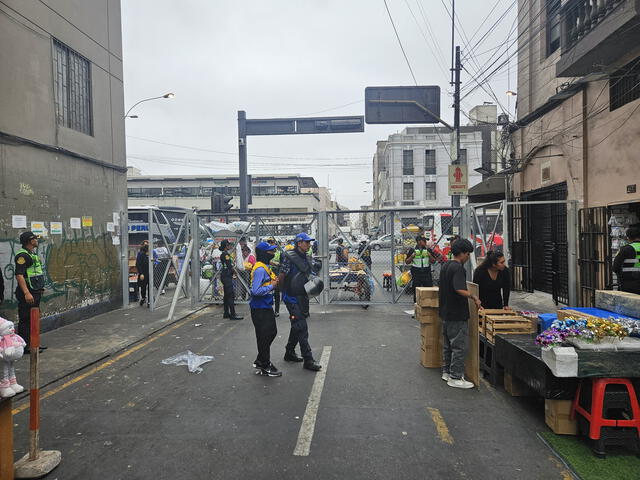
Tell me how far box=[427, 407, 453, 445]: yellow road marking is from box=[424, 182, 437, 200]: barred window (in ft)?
133

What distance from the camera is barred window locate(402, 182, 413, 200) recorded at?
43406mm

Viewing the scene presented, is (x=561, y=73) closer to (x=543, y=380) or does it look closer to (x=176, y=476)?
(x=543, y=380)

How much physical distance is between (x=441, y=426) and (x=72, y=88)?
410 inches

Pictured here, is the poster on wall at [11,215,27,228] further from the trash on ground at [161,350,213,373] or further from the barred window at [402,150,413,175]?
the barred window at [402,150,413,175]

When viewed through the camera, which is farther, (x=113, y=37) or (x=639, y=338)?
(x=113, y=37)

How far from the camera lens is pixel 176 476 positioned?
334 centimetres

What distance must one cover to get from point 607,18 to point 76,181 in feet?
37.0

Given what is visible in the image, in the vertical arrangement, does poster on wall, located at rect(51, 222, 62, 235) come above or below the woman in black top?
above

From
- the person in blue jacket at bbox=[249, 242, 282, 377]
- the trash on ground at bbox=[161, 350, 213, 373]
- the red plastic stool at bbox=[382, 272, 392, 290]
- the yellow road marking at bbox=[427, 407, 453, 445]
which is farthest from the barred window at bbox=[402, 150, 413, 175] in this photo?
the yellow road marking at bbox=[427, 407, 453, 445]

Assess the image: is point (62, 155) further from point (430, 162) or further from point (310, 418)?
point (430, 162)

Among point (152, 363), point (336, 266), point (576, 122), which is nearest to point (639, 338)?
point (152, 363)

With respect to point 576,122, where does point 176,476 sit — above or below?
below

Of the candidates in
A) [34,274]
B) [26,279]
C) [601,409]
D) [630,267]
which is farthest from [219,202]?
[601,409]

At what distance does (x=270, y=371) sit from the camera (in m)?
5.70
